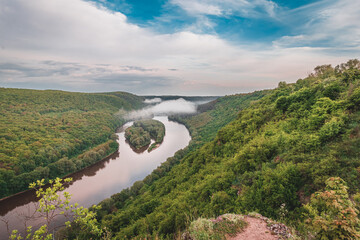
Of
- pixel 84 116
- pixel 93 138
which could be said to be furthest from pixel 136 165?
pixel 84 116

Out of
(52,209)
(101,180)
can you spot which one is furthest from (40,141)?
(52,209)

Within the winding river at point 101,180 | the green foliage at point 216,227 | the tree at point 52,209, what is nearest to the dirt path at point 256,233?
the green foliage at point 216,227

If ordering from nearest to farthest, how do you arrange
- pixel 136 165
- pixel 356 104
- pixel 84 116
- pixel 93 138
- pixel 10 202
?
pixel 356 104 < pixel 10 202 < pixel 136 165 < pixel 93 138 < pixel 84 116

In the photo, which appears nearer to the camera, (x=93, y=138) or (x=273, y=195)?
(x=273, y=195)

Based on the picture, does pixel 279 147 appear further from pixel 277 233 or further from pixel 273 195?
pixel 277 233

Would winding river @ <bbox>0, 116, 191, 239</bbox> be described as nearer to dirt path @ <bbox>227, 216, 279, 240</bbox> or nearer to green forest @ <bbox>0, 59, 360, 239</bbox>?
green forest @ <bbox>0, 59, 360, 239</bbox>

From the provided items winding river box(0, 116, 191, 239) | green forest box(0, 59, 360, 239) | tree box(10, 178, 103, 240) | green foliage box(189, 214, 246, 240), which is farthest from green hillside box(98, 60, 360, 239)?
winding river box(0, 116, 191, 239)

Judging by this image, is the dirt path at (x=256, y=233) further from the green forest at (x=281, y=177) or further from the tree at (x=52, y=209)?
the tree at (x=52, y=209)

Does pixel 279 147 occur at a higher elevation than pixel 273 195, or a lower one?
higher
